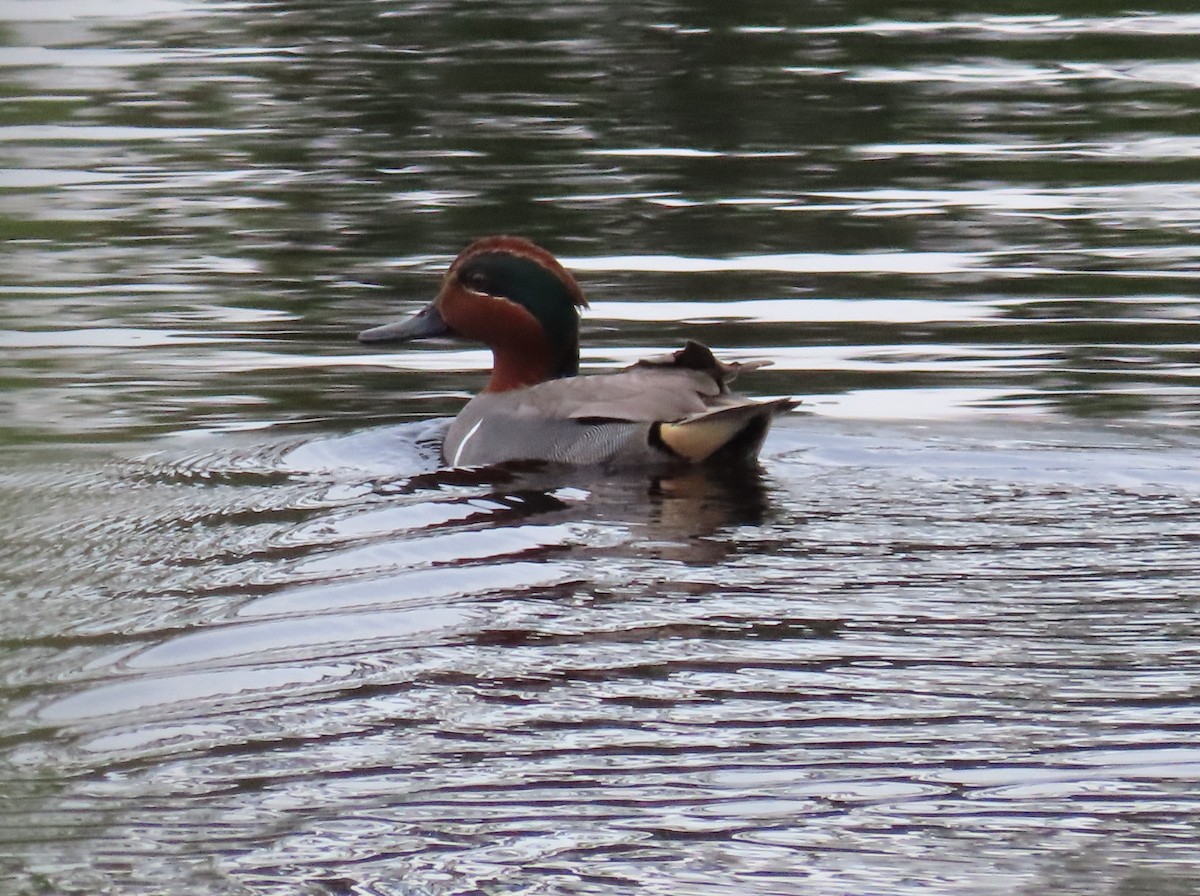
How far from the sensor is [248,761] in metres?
4.67

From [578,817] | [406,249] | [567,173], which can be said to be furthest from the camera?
[567,173]

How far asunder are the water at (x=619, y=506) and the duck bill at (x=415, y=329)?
1.05 feet

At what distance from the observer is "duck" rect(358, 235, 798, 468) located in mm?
7816

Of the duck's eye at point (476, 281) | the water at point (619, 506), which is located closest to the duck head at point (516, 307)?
the duck's eye at point (476, 281)

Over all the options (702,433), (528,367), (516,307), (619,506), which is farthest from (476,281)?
(619,506)

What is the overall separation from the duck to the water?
0.68 ft

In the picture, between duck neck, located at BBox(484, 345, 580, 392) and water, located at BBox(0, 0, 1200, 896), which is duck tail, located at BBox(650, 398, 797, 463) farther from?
duck neck, located at BBox(484, 345, 580, 392)

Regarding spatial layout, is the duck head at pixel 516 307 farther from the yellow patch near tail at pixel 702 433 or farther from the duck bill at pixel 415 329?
the yellow patch near tail at pixel 702 433

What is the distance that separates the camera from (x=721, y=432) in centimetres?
773

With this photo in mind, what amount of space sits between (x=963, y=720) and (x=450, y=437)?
389 centimetres

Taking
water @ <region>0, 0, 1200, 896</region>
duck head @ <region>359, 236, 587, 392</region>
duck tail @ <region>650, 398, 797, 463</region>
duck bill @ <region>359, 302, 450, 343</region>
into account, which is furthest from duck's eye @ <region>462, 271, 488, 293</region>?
duck tail @ <region>650, 398, 797, 463</region>

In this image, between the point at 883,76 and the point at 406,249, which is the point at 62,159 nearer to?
the point at 406,249

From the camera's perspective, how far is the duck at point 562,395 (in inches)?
308

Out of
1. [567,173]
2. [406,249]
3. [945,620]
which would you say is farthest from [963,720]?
[567,173]
